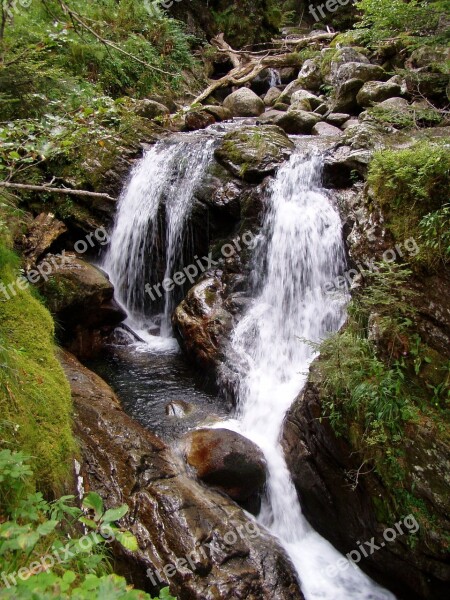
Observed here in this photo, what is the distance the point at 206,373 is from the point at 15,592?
→ 5371mm

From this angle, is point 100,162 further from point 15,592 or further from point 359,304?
point 15,592

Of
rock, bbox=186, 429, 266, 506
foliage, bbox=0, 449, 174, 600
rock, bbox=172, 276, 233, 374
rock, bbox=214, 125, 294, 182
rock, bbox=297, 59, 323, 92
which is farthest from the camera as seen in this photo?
rock, bbox=297, 59, 323, 92

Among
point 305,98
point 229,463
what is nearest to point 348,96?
point 305,98

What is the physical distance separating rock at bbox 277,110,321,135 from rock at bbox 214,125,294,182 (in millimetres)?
2173

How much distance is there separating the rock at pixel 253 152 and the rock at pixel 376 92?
11.4ft

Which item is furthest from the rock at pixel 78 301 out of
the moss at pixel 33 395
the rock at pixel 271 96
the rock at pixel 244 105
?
the rock at pixel 271 96

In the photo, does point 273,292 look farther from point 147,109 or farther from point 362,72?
point 362,72

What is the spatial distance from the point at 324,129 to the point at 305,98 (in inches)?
105

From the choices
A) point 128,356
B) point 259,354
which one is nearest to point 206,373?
point 259,354

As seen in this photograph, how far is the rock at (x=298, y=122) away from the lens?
1074cm

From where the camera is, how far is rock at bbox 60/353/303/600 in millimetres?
3512

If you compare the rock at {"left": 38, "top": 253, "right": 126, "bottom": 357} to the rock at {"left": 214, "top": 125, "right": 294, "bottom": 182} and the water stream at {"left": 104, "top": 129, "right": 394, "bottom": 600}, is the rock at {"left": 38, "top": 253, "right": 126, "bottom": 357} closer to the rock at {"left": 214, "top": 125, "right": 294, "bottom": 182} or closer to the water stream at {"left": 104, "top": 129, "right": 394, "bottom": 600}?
the water stream at {"left": 104, "top": 129, "right": 394, "bottom": 600}

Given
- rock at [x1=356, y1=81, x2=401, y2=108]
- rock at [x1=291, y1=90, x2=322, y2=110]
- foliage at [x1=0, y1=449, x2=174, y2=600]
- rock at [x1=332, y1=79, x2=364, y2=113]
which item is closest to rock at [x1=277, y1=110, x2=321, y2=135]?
rock at [x1=332, y1=79, x2=364, y2=113]

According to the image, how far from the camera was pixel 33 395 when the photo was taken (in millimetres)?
3102
